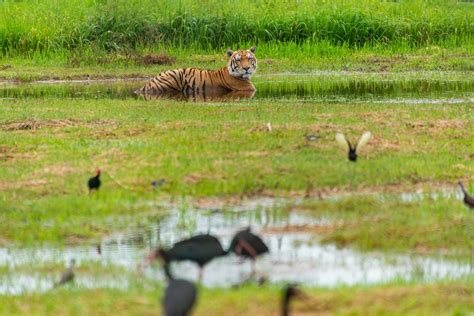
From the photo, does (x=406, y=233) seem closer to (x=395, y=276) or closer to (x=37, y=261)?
(x=395, y=276)

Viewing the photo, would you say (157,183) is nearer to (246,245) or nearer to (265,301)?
(246,245)

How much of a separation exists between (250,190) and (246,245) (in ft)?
8.33

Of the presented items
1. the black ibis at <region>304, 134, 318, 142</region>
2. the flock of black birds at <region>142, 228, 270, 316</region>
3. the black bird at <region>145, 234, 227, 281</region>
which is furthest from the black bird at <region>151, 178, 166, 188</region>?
the black bird at <region>145, 234, 227, 281</region>

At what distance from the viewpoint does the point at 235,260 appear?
24.7 ft

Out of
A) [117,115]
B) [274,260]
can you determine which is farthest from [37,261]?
[117,115]

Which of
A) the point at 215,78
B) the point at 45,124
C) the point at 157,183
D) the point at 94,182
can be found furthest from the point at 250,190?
the point at 215,78

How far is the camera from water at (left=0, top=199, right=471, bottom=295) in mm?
7129

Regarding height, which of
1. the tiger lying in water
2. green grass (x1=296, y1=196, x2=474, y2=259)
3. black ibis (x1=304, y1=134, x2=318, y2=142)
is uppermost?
green grass (x1=296, y1=196, x2=474, y2=259)

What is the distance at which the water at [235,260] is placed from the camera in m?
7.13

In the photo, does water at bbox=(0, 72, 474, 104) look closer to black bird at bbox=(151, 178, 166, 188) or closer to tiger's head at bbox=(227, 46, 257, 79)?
tiger's head at bbox=(227, 46, 257, 79)

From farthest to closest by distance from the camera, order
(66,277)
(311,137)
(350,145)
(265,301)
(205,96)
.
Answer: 1. (205,96)
2. (311,137)
3. (350,145)
4. (66,277)
5. (265,301)

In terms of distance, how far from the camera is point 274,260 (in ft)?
24.9

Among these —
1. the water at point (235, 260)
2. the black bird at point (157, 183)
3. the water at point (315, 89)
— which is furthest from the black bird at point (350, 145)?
the water at point (315, 89)

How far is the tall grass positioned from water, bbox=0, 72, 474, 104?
274 centimetres
